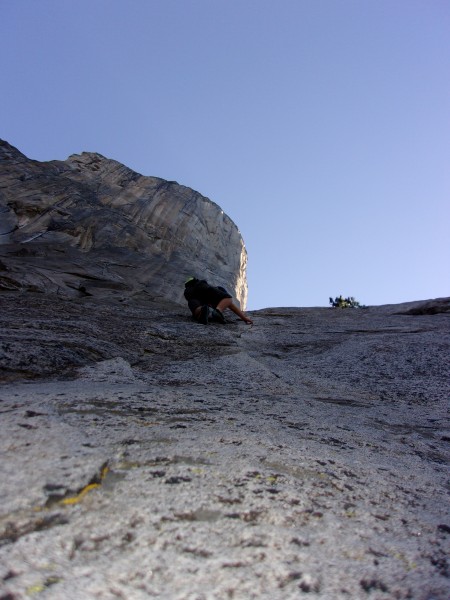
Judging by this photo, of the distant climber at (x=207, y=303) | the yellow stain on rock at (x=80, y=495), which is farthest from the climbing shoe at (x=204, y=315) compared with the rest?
the yellow stain on rock at (x=80, y=495)

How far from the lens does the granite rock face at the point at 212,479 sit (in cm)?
166

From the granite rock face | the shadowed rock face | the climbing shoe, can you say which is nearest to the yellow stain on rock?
the granite rock face

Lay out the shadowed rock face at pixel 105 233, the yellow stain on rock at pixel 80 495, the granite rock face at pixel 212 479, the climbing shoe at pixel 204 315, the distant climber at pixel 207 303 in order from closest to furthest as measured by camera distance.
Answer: the granite rock face at pixel 212 479 < the yellow stain on rock at pixel 80 495 < the climbing shoe at pixel 204 315 < the distant climber at pixel 207 303 < the shadowed rock face at pixel 105 233

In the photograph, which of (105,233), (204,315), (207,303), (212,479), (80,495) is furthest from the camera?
(105,233)

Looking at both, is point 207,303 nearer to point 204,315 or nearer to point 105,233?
point 204,315

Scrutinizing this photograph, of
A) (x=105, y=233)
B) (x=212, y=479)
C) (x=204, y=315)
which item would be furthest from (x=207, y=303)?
(x=105, y=233)

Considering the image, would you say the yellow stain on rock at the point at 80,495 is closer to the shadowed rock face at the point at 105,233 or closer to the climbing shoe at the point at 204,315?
the climbing shoe at the point at 204,315

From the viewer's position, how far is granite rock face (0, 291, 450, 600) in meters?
1.66

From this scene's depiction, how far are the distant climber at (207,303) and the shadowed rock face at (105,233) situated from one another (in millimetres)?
2293

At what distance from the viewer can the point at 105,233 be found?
19.5 metres

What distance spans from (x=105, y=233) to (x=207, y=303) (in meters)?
10.3

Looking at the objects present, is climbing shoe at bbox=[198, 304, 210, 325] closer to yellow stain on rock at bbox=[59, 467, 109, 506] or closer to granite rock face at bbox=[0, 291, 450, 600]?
granite rock face at bbox=[0, 291, 450, 600]

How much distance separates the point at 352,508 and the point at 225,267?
72.5 feet

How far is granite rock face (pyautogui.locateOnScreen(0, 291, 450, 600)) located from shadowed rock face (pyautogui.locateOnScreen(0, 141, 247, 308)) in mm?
7010
